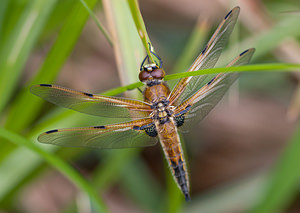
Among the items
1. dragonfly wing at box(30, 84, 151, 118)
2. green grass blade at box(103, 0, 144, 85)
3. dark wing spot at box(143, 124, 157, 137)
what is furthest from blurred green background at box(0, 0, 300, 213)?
dark wing spot at box(143, 124, 157, 137)

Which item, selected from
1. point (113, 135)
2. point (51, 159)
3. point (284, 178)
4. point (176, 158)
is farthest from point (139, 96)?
point (284, 178)

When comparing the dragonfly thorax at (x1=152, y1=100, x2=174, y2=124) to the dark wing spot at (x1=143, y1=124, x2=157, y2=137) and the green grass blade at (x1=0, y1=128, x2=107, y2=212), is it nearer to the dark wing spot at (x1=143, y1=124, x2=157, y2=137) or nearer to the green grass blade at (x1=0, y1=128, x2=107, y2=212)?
the dark wing spot at (x1=143, y1=124, x2=157, y2=137)

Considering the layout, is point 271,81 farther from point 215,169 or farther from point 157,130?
point 157,130

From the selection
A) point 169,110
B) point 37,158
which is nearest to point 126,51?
point 169,110

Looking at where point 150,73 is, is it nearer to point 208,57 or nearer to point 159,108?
point 159,108

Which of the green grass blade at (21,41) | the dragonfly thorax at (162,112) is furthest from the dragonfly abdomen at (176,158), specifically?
the green grass blade at (21,41)

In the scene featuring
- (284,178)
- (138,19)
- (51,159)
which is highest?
(138,19)
